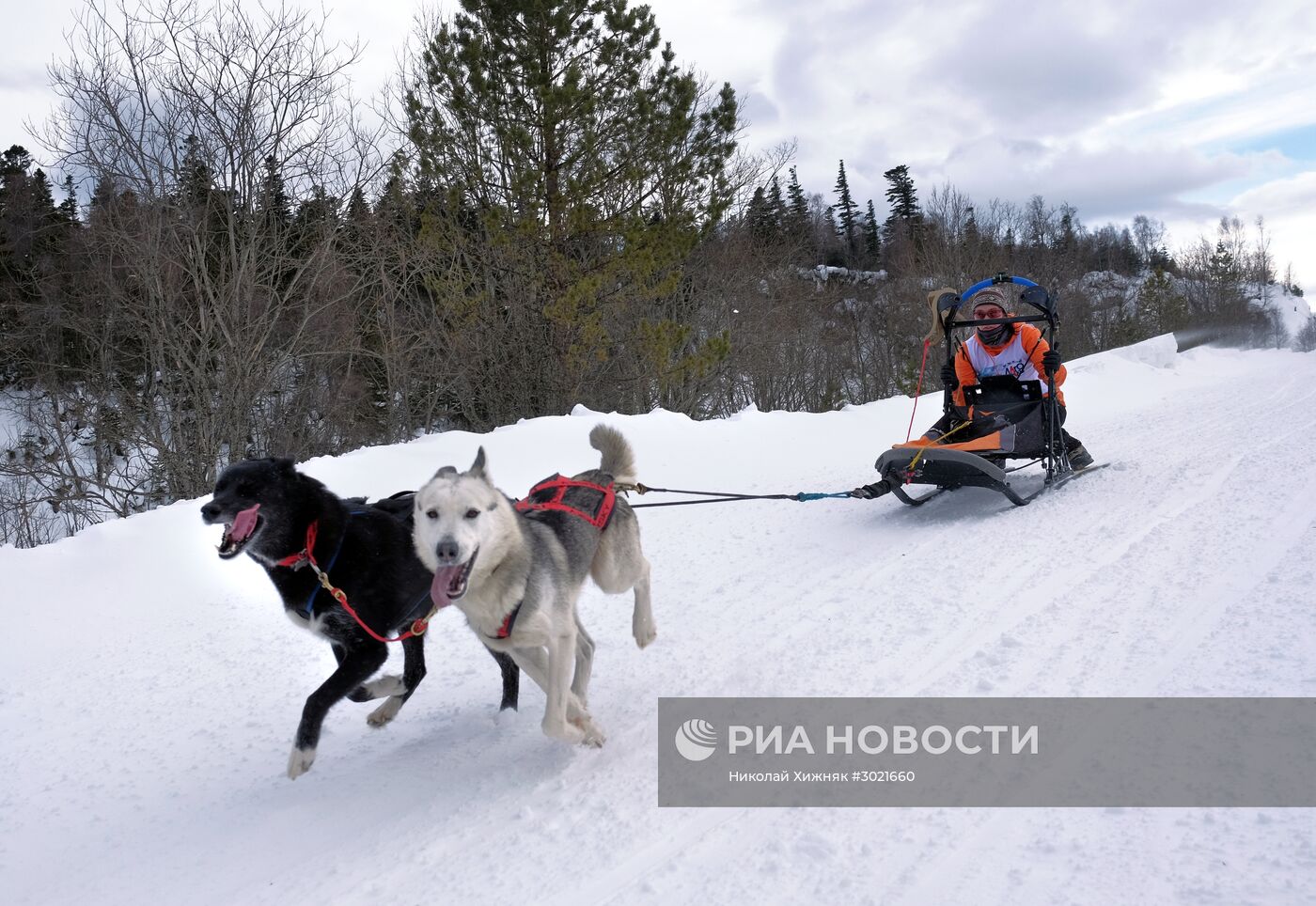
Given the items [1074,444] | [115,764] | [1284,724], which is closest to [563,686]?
[115,764]

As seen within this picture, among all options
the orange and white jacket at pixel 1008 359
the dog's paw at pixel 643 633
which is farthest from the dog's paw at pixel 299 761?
the orange and white jacket at pixel 1008 359

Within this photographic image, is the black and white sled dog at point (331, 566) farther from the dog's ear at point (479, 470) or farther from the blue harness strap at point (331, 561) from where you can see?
the dog's ear at point (479, 470)

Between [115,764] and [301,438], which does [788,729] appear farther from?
[301,438]

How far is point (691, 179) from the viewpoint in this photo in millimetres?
A: 16438

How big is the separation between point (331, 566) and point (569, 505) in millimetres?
1143

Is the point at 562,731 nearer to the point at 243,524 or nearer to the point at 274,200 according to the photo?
the point at 243,524

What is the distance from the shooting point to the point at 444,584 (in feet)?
10.3

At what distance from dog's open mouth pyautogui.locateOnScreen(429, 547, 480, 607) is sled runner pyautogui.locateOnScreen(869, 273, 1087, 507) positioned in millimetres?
3921

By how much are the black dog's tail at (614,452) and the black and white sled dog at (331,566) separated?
124cm

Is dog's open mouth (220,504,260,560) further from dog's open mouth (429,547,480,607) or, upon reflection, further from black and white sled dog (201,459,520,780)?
dog's open mouth (429,547,480,607)

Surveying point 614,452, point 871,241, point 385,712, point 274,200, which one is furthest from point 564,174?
point 871,241

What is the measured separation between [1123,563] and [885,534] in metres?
1.76

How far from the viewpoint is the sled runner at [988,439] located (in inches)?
244

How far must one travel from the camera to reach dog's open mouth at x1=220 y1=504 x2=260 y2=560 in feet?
11.3
